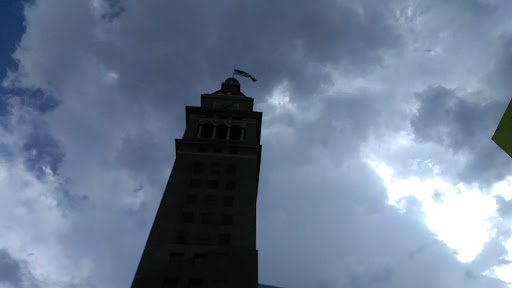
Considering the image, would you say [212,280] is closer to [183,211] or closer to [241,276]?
[241,276]

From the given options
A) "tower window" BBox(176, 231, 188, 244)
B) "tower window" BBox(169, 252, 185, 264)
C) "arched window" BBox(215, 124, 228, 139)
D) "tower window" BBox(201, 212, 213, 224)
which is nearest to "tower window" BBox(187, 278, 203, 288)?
"tower window" BBox(169, 252, 185, 264)

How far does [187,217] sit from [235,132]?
1015 inches

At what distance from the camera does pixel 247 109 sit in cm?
8706

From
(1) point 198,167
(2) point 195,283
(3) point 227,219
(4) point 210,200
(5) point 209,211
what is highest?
(1) point 198,167

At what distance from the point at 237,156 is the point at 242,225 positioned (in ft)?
55.0

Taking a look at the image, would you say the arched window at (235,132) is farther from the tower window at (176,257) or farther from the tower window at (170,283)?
the tower window at (170,283)

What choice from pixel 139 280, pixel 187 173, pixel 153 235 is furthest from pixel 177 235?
pixel 187 173

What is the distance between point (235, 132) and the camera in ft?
263

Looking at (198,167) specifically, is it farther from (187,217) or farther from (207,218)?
(207,218)

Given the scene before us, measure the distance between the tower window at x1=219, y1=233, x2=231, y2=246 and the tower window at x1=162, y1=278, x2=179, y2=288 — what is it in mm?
7657

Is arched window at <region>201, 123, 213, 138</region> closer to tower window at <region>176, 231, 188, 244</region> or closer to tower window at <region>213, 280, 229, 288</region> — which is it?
tower window at <region>176, 231, 188, 244</region>

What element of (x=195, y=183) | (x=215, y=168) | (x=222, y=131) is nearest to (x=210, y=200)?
(x=195, y=183)

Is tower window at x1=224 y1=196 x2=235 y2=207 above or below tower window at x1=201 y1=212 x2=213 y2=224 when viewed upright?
above

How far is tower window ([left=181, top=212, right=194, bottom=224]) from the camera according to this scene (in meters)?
57.3
